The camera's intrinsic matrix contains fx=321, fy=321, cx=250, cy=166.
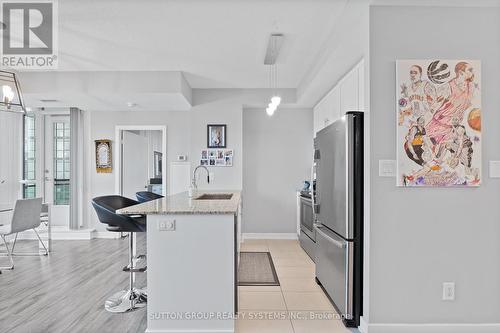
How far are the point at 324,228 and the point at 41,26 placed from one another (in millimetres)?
3422

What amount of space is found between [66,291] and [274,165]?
374 cm

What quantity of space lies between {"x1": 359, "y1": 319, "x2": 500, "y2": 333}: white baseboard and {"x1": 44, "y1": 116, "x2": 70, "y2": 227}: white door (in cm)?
583

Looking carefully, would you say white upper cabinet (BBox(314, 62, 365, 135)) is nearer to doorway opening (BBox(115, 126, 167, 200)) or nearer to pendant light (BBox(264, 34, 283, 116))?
pendant light (BBox(264, 34, 283, 116))

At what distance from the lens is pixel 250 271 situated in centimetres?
396

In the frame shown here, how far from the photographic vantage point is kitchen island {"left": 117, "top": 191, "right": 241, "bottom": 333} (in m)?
2.35

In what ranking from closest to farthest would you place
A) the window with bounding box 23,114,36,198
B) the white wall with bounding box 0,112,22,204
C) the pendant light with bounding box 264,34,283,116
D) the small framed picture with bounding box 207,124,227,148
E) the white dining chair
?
the pendant light with bounding box 264,34,283,116 < the white dining chair < the small framed picture with bounding box 207,124,227,148 < the white wall with bounding box 0,112,22,204 < the window with bounding box 23,114,36,198

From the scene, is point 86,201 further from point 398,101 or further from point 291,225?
point 398,101

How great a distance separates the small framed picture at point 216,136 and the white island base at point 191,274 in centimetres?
315

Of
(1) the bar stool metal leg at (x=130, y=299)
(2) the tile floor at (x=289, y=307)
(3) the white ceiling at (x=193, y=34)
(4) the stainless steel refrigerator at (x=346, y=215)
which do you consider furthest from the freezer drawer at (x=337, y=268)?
(3) the white ceiling at (x=193, y=34)

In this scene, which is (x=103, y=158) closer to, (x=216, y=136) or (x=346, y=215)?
(x=216, y=136)

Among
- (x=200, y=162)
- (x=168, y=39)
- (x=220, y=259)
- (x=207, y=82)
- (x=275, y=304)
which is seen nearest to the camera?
(x=220, y=259)

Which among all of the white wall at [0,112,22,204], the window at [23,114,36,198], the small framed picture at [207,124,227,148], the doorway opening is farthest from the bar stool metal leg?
the window at [23,114,36,198]

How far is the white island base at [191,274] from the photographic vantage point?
7.72 ft

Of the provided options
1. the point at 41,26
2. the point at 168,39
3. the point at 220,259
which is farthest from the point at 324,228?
the point at 41,26
